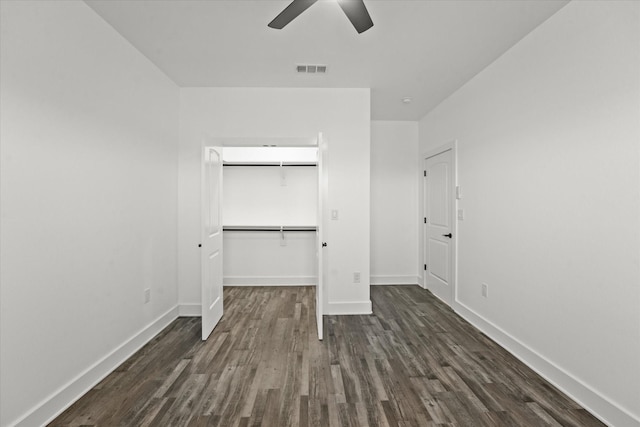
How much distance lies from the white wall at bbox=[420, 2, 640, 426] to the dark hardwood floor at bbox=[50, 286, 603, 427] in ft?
1.02

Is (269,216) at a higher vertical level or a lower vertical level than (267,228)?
higher

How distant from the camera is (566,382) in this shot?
82.6 inches

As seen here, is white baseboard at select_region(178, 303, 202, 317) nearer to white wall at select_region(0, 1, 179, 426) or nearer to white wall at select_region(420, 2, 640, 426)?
white wall at select_region(0, 1, 179, 426)

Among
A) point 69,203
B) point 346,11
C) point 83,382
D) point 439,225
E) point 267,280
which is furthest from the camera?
point 267,280

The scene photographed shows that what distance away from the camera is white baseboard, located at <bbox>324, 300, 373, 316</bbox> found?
3.61m

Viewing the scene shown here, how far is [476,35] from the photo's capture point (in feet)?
8.21

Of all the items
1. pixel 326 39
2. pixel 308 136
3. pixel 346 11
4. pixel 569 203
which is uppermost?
pixel 326 39

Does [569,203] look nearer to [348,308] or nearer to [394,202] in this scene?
[348,308]

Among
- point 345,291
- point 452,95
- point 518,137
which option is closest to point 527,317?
point 518,137

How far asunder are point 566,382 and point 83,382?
3.37 meters

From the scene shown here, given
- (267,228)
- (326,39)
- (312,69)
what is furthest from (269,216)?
(326,39)

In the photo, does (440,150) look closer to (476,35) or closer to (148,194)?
(476,35)

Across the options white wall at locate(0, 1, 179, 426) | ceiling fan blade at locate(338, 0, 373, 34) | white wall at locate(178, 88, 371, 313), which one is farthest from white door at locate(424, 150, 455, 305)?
white wall at locate(0, 1, 179, 426)

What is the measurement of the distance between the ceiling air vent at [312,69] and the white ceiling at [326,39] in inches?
2.9
